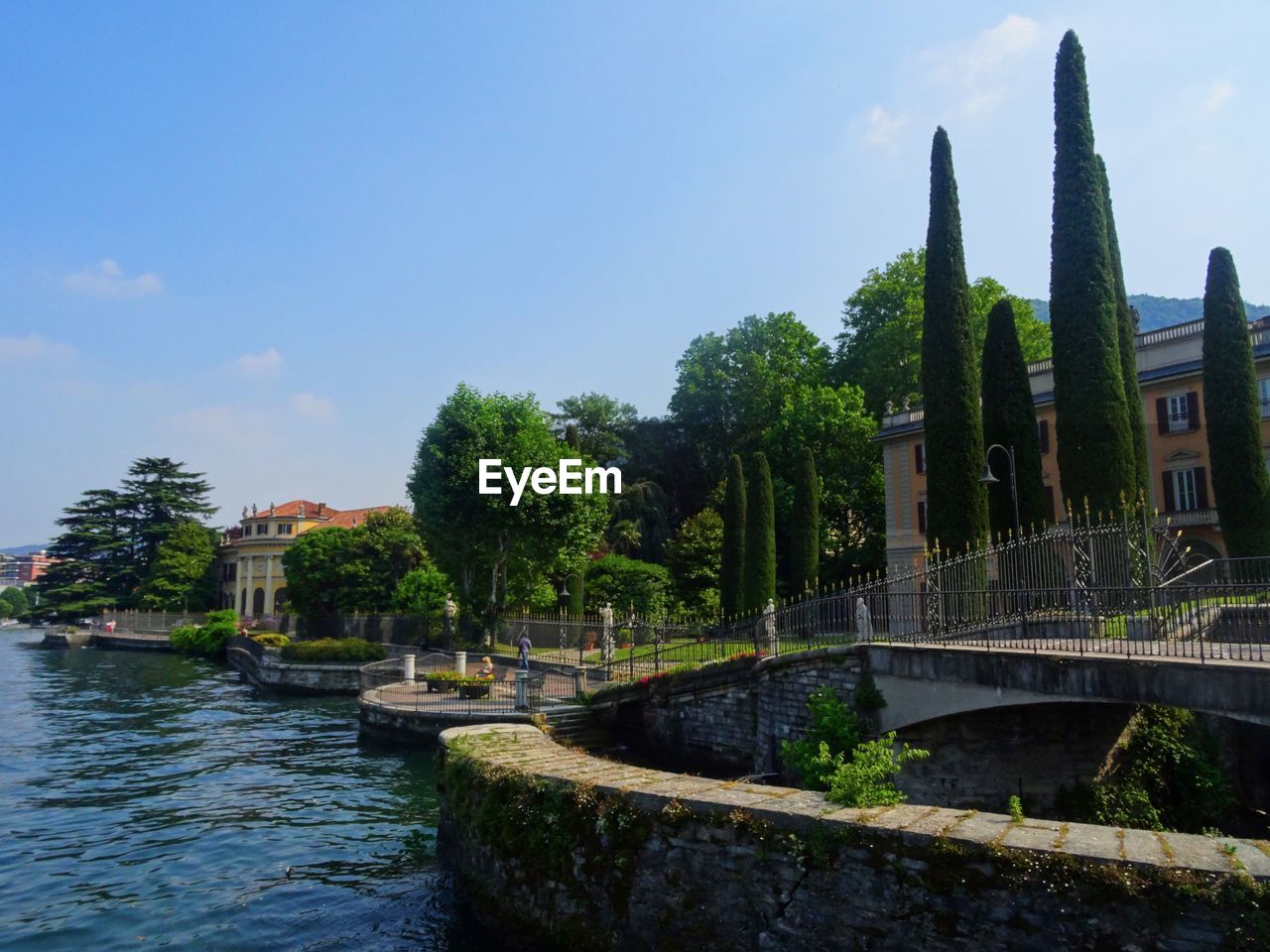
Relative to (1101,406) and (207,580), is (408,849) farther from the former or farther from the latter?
(207,580)

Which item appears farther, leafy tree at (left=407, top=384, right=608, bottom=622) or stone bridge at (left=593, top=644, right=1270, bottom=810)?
leafy tree at (left=407, top=384, right=608, bottom=622)

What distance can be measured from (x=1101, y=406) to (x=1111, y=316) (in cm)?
300

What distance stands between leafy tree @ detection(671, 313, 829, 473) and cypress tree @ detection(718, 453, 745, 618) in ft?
46.7

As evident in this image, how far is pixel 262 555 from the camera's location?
8538cm

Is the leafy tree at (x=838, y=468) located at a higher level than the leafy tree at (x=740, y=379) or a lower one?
lower

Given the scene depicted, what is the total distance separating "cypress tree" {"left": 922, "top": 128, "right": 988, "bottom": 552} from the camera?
2298cm

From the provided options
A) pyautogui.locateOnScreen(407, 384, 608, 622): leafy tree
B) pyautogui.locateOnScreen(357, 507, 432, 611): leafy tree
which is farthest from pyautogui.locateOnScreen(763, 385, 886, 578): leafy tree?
pyautogui.locateOnScreen(357, 507, 432, 611): leafy tree

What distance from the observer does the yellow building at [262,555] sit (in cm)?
8475

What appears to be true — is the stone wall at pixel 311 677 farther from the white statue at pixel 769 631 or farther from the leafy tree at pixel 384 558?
the white statue at pixel 769 631

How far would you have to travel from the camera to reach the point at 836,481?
47094 mm

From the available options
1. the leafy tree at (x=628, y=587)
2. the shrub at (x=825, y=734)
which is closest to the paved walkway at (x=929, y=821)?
the shrub at (x=825, y=734)

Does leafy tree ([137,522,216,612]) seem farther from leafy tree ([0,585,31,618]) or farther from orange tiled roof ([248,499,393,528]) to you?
leafy tree ([0,585,31,618])

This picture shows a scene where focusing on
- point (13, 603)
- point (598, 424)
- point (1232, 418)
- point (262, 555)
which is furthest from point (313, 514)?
point (13, 603)

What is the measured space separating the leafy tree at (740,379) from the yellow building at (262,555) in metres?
41.2
